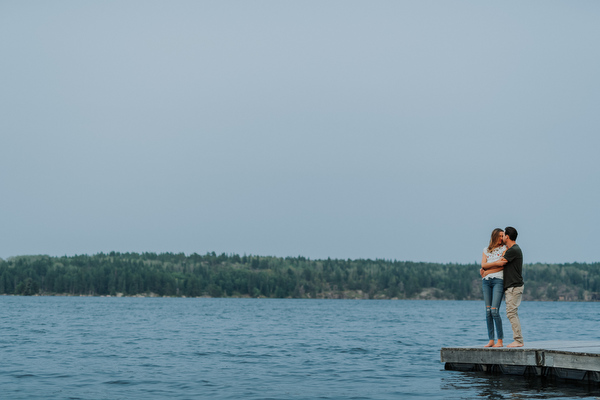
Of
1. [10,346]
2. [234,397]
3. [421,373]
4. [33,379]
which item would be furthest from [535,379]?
[10,346]

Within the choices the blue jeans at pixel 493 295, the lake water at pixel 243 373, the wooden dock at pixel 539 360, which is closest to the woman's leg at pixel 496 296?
the blue jeans at pixel 493 295

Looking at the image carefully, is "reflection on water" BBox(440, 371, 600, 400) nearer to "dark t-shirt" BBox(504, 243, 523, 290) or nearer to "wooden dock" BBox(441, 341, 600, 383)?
"wooden dock" BBox(441, 341, 600, 383)

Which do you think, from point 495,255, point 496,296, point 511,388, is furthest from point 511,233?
point 511,388

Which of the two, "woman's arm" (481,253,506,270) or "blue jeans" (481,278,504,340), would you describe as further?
"blue jeans" (481,278,504,340)

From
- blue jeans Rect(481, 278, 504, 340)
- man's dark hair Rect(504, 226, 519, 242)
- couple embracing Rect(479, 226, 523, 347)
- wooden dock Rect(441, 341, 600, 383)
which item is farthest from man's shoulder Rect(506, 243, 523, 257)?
wooden dock Rect(441, 341, 600, 383)

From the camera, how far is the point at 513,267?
1828 cm

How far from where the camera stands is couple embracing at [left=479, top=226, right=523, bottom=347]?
18203 mm

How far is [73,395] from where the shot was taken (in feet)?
60.0

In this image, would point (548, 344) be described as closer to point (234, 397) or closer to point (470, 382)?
point (470, 382)

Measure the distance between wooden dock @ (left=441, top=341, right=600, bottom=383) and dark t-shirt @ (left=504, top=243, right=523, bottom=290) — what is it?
244cm

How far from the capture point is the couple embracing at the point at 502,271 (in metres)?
18.2

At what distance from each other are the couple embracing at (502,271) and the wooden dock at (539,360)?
1.31 m

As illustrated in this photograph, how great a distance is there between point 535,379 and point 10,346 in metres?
26.6

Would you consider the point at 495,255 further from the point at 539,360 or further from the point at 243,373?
the point at 243,373
